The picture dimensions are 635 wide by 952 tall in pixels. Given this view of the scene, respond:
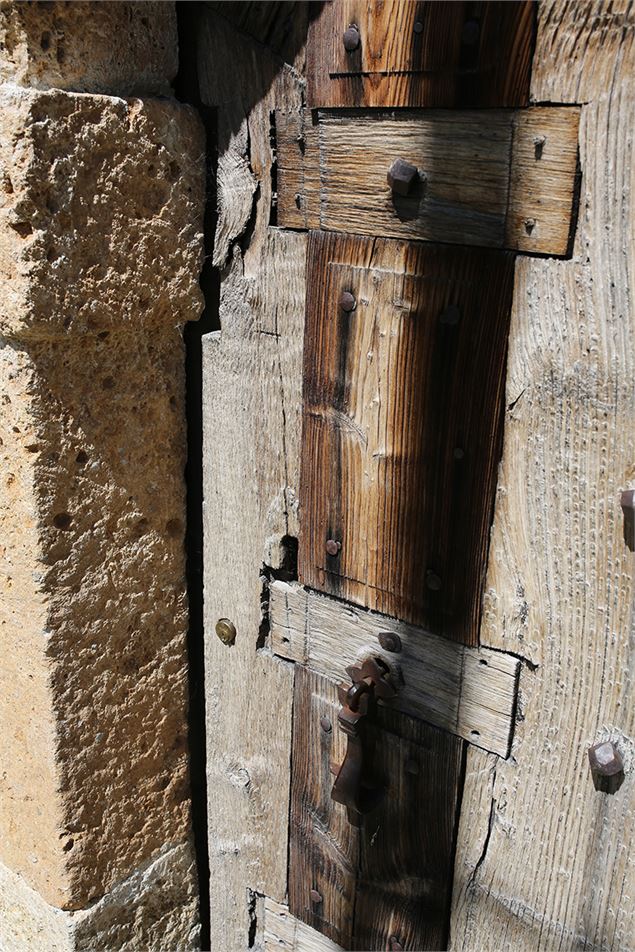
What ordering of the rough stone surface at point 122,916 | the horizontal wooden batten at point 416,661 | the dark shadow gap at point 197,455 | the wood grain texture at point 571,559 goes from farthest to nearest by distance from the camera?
the rough stone surface at point 122,916 → the dark shadow gap at point 197,455 → the horizontal wooden batten at point 416,661 → the wood grain texture at point 571,559

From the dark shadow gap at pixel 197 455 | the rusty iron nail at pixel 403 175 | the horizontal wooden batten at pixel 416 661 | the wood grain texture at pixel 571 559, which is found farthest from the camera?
the dark shadow gap at pixel 197 455

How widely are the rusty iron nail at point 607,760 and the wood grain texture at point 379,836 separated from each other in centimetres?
19

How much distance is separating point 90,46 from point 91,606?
0.73 m

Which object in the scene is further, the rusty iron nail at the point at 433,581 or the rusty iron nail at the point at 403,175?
the rusty iron nail at the point at 433,581

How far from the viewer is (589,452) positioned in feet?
3.16

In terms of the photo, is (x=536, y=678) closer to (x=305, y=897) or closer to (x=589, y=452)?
(x=589, y=452)

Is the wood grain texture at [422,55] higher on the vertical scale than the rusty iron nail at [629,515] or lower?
higher

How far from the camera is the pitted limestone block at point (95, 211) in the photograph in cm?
104

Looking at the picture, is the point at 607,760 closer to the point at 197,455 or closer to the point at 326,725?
the point at 326,725

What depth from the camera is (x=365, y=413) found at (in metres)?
1.13

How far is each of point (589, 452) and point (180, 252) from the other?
0.61 metres

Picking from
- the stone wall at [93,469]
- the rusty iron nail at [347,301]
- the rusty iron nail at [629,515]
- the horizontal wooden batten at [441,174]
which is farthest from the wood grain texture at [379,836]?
the horizontal wooden batten at [441,174]

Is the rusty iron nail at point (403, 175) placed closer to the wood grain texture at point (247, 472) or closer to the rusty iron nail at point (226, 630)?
the wood grain texture at point (247, 472)

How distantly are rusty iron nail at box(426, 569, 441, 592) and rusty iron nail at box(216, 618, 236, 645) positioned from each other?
39 cm
